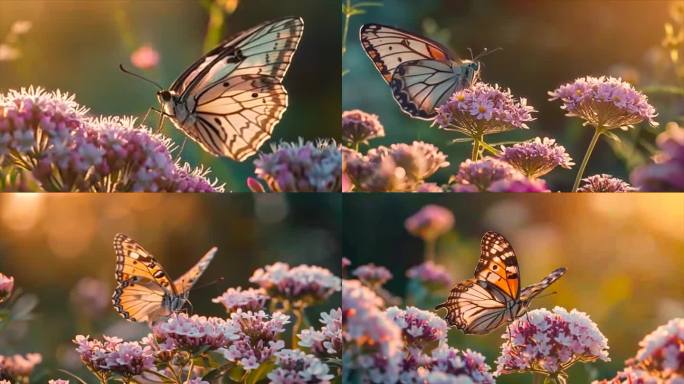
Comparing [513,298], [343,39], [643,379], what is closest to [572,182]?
[513,298]

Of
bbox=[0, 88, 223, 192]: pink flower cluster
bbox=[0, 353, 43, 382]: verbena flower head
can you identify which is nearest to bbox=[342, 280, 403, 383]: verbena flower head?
bbox=[0, 88, 223, 192]: pink flower cluster

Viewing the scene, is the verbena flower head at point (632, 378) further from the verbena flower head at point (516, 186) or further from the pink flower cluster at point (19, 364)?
the pink flower cluster at point (19, 364)

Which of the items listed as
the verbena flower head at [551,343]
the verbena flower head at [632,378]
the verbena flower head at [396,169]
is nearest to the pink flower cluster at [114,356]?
the verbena flower head at [396,169]

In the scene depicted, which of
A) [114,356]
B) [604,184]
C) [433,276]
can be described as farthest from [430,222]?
[114,356]

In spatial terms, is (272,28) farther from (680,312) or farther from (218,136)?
(680,312)

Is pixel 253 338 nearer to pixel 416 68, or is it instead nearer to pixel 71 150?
pixel 71 150
